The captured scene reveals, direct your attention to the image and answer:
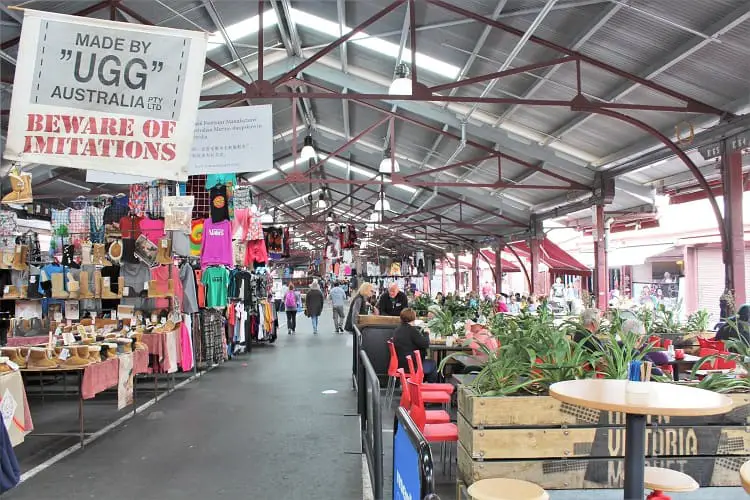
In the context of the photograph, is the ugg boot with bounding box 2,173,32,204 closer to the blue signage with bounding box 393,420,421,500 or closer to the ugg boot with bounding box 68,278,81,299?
the ugg boot with bounding box 68,278,81,299

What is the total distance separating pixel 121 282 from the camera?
9109 millimetres

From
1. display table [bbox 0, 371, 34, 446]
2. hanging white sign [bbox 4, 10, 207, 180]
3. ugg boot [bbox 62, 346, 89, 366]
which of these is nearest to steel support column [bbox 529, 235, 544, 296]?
ugg boot [bbox 62, 346, 89, 366]

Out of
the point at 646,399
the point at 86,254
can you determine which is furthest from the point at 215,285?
the point at 646,399

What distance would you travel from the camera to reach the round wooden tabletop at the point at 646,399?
8.62 ft

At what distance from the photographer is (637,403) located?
8.89 feet

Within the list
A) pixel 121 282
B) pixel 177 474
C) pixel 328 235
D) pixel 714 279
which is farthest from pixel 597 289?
pixel 328 235

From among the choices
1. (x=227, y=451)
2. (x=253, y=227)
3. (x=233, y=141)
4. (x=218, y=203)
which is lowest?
(x=227, y=451)

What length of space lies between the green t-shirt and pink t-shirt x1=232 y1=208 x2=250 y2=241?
87cm

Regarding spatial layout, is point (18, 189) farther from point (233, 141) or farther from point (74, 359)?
point (233, 141)

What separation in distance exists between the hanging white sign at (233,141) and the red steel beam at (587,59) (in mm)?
3353

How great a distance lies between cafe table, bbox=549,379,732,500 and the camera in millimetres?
2643

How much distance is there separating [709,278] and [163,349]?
15.3 meters

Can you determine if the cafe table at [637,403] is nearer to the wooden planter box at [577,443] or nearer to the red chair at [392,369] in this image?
the wooden planter box at [577,443]

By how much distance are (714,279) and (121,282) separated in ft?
51.5
